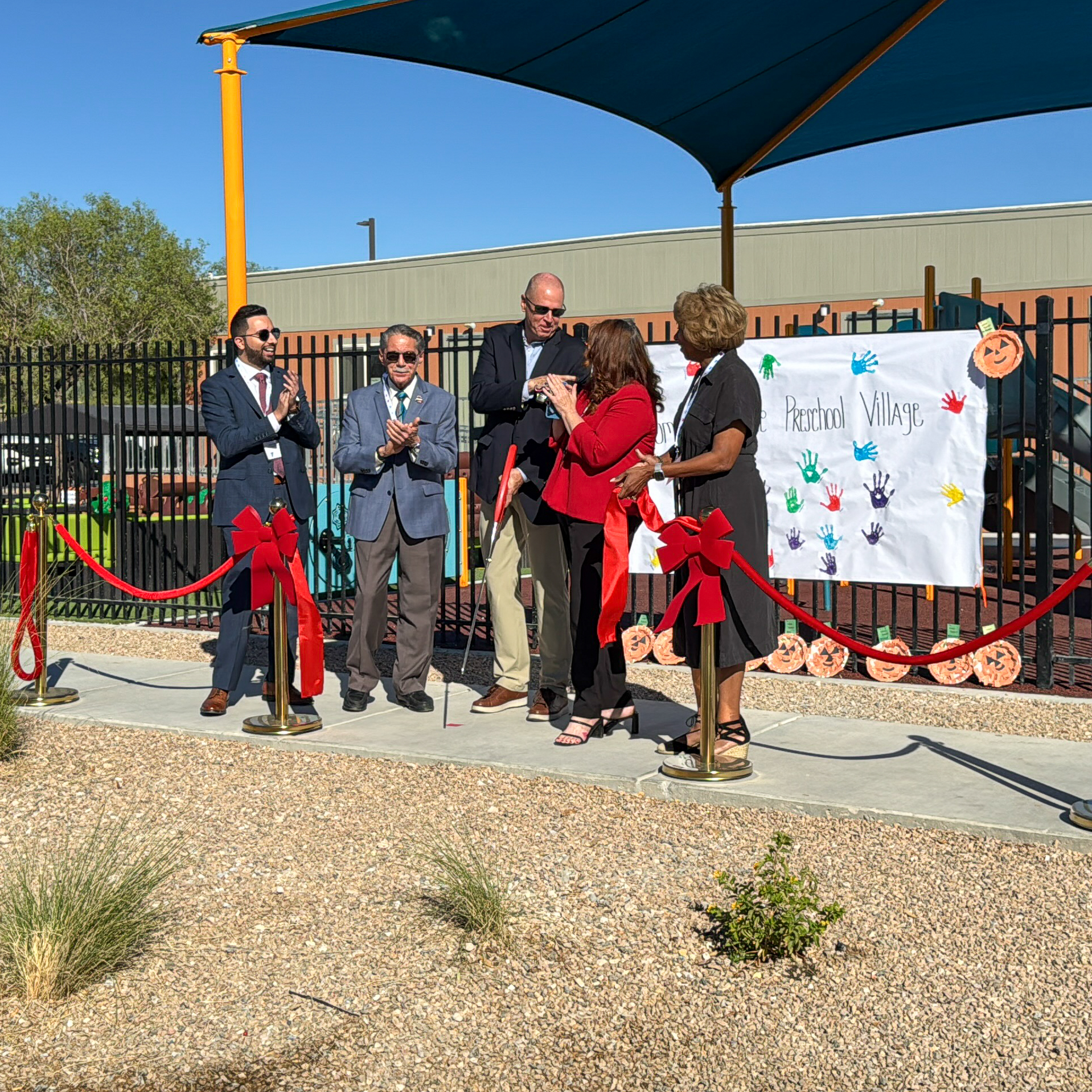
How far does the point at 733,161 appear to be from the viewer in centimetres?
1109

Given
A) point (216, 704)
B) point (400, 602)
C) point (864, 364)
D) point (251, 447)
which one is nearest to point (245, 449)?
point (251, 447)

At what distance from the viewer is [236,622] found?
713 cm

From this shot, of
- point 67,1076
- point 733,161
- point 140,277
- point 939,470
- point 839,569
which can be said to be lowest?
point 67,1076

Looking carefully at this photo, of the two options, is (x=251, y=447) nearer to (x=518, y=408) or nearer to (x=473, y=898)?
(x=518, y=408)

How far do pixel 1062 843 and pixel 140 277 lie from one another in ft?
146

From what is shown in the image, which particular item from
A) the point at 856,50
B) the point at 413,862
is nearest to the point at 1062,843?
the point at 413,862

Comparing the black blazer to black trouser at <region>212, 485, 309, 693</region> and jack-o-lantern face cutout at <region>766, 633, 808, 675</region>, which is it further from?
jack-o-lantern face cutout at <region>766, 633, 808, 675</region>

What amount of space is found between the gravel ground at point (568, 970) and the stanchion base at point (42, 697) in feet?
7.05

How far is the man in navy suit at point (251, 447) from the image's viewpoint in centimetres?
703

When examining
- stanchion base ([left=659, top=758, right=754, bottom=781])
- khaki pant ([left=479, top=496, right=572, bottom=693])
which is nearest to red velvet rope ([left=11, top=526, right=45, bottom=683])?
khaki pant ([left=479, top=496, right=572, bottom=693])

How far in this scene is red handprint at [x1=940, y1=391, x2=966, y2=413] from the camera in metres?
8.29

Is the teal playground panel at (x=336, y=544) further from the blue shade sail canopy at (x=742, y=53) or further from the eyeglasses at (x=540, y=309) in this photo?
the eyeglasses at (x=540, y=309)

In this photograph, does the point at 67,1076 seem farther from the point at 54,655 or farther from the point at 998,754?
the point at 54,655

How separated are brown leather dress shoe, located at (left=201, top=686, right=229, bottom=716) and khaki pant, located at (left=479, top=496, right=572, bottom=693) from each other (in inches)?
56.8
